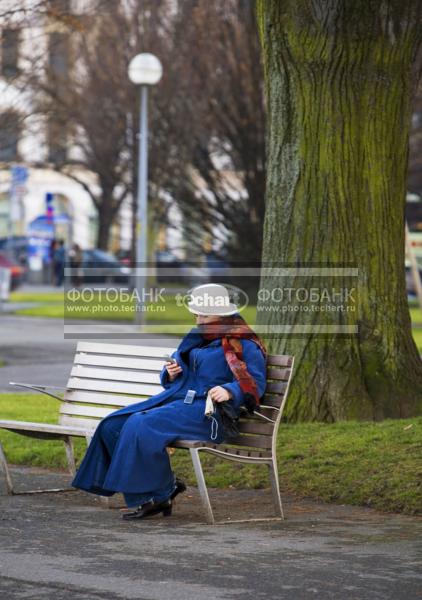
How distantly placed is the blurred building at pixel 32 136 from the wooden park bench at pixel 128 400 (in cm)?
711

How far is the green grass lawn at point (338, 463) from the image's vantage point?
854cm

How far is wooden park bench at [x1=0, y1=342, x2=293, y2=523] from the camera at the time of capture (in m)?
8.09

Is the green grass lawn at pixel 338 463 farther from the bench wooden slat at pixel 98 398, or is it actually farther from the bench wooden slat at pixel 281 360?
the bench wooden slat at pixel 281 360

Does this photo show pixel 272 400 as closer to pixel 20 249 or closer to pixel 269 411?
pixel 269 411

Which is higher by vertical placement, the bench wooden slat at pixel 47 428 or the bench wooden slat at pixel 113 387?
the bench wooden slat at pixel 113 387

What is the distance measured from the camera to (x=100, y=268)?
49188 millimetres

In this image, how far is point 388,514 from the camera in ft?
26.9

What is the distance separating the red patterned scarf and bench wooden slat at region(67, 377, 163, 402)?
938 mm

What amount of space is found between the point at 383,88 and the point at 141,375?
304 centimetres

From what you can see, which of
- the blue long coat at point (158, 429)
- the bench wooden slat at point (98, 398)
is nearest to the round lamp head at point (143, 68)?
the bench wooden slat at point (98, 398)

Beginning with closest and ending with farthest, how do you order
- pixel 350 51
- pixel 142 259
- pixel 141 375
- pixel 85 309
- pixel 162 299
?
pixel 141 375
pixel 350 51
pixel 142 259
pixel 85 309
pixel 162 299

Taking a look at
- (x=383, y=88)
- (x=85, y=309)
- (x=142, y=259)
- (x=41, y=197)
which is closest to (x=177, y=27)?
(x=85, y=309)

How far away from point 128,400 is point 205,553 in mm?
2322

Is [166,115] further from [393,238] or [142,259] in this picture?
[393,238]
